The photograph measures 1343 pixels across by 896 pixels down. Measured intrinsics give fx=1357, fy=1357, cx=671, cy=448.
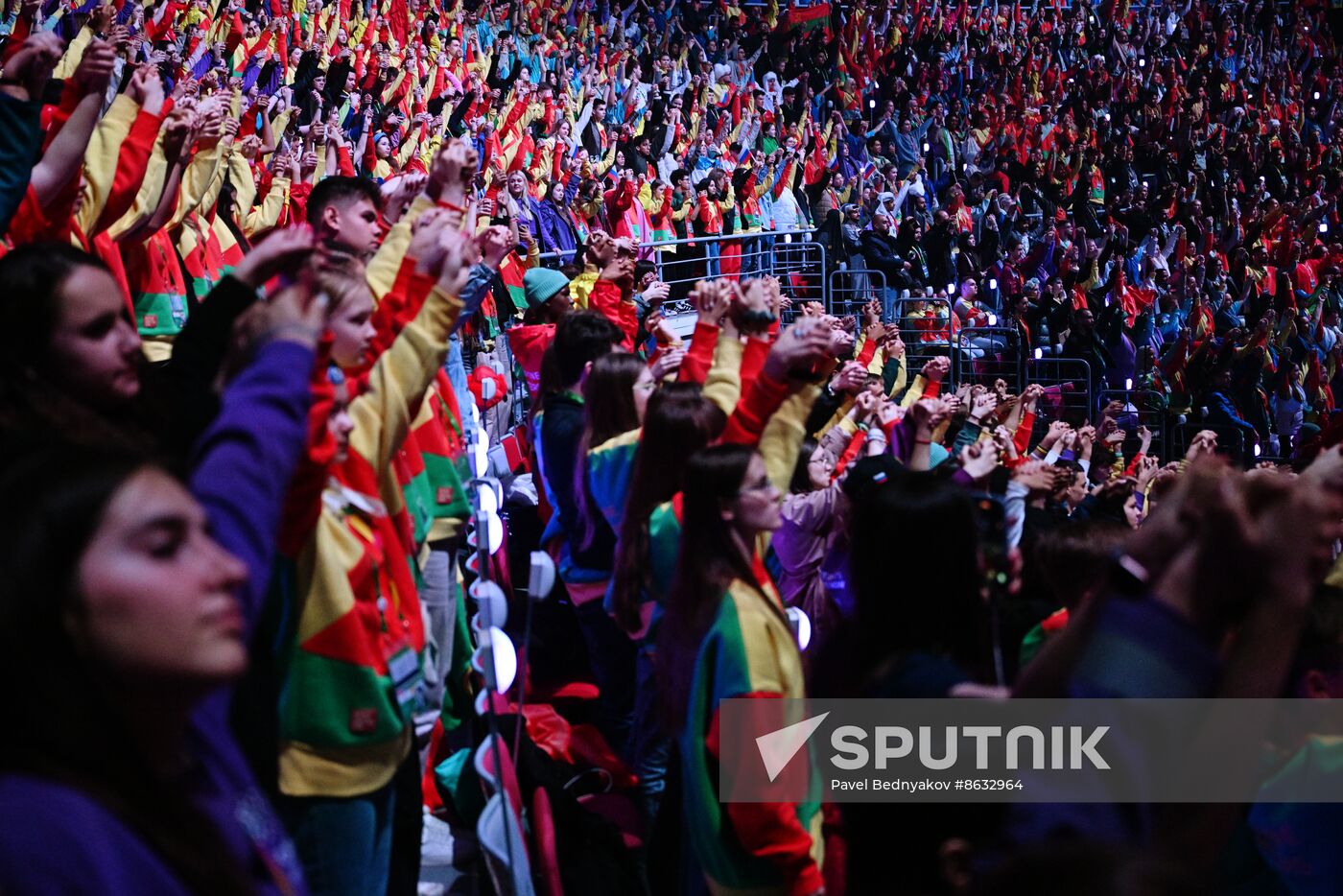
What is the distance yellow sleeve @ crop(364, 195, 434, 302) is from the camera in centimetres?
295

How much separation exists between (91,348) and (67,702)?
801mm

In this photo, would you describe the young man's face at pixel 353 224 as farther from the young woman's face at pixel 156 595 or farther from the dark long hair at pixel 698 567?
the young woman's face at pixel 156 595

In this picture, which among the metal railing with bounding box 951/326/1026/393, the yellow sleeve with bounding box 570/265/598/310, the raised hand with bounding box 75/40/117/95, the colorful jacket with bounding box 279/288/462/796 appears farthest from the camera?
the metal railing with bounding box 951/326/1026/393

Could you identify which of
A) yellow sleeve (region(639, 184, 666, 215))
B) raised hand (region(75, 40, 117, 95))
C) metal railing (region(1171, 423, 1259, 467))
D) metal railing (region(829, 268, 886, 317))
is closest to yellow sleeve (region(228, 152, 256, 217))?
raised hand (region(75, 40, 117, 95))

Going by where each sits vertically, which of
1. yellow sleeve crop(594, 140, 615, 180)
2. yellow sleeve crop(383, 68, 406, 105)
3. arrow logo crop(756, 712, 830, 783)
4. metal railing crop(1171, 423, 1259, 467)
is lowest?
metal railing crop(1171, 423, 1259, 467)

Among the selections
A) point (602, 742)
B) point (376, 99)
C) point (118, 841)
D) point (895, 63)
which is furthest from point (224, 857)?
point (895, 63)

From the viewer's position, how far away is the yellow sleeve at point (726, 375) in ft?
11.0

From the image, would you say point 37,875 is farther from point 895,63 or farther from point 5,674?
point 895,63

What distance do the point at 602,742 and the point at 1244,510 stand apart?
8.12 feet

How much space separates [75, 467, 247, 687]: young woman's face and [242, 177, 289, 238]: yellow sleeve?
4801mm

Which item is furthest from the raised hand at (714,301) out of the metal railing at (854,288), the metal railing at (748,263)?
the metal railing at (854,288)

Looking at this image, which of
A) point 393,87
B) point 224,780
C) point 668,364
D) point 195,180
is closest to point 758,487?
point 224,780

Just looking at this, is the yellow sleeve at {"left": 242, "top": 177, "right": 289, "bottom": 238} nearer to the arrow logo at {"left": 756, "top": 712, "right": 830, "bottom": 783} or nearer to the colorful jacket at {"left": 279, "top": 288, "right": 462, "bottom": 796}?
the colorful jacket at {"left": 279, "top": 288, "right": 462, "bottom": 796}

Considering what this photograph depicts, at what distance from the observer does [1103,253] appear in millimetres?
16266
